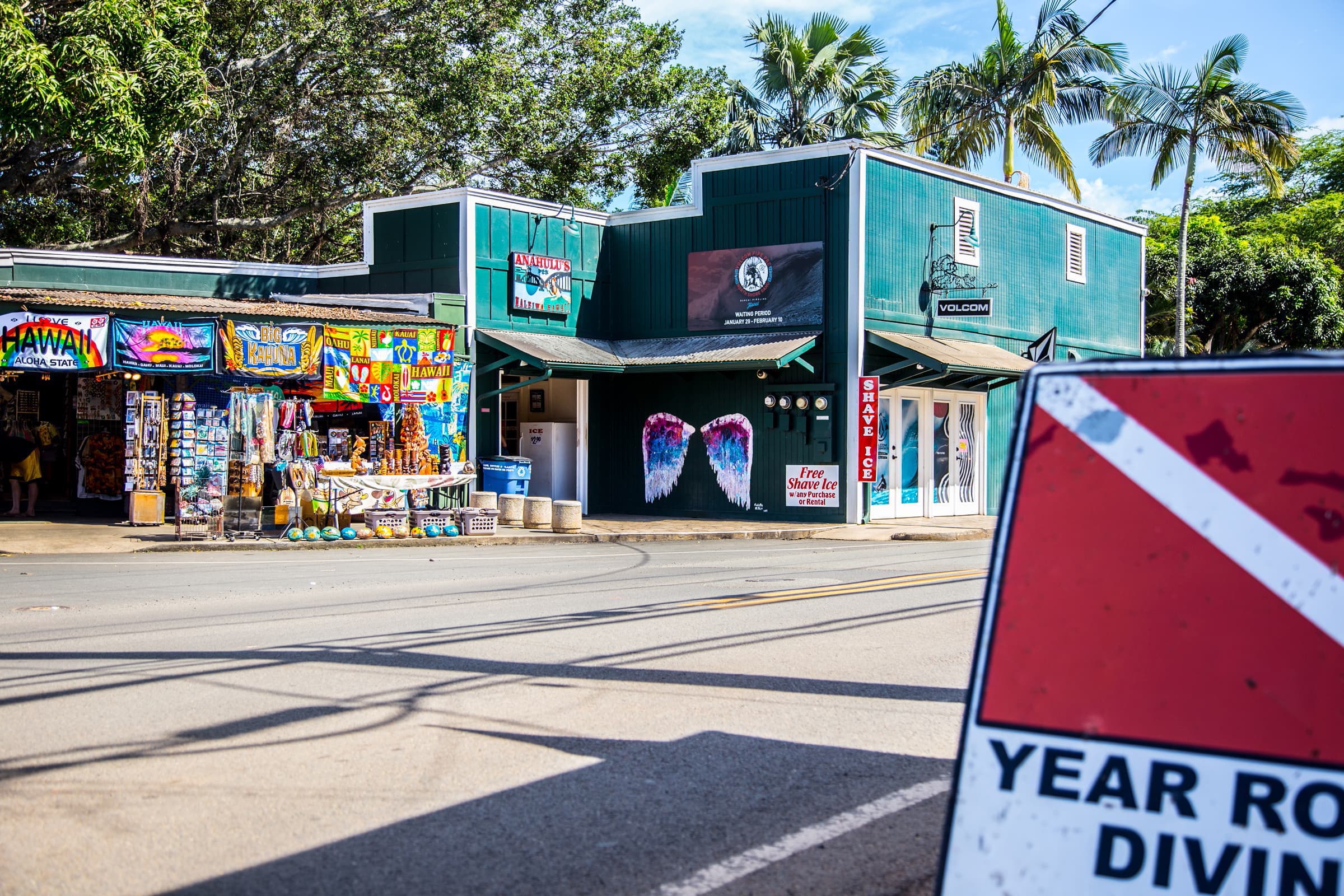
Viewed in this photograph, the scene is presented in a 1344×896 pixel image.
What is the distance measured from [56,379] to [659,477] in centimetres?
1133

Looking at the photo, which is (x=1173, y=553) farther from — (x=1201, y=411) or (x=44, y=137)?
(x=44, y=137)

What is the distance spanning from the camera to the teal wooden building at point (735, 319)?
2247 centimetres

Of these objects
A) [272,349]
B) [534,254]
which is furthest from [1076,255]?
[272,349]

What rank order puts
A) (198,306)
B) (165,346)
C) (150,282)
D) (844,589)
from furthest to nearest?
(150,282) < (198,306) < (165,346) < (844,589)

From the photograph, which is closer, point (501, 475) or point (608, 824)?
point (608, 824)

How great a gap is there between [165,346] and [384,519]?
4.17 m

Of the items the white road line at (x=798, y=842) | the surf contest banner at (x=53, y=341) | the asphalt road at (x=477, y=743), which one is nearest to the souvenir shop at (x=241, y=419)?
the surf contest banner at (x=53, y=341)

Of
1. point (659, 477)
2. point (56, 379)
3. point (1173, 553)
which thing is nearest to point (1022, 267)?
point (659, 477)

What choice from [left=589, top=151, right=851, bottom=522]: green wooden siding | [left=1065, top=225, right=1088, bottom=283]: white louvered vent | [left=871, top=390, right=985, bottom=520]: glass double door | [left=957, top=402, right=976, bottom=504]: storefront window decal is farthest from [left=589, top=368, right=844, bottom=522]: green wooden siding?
[left=1065, top=225, right=1088, bottom=283]: white louvered vent

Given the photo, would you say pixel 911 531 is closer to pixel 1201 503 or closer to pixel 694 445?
pixel 694 445

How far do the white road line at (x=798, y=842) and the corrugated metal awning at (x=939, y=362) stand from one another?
1698 centimetres

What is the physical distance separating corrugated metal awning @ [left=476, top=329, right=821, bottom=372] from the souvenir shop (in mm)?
1260

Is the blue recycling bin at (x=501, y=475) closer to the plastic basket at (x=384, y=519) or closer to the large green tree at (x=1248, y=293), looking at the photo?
the plastic basket at (x=384, y=519)

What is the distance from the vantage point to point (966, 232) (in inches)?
976
